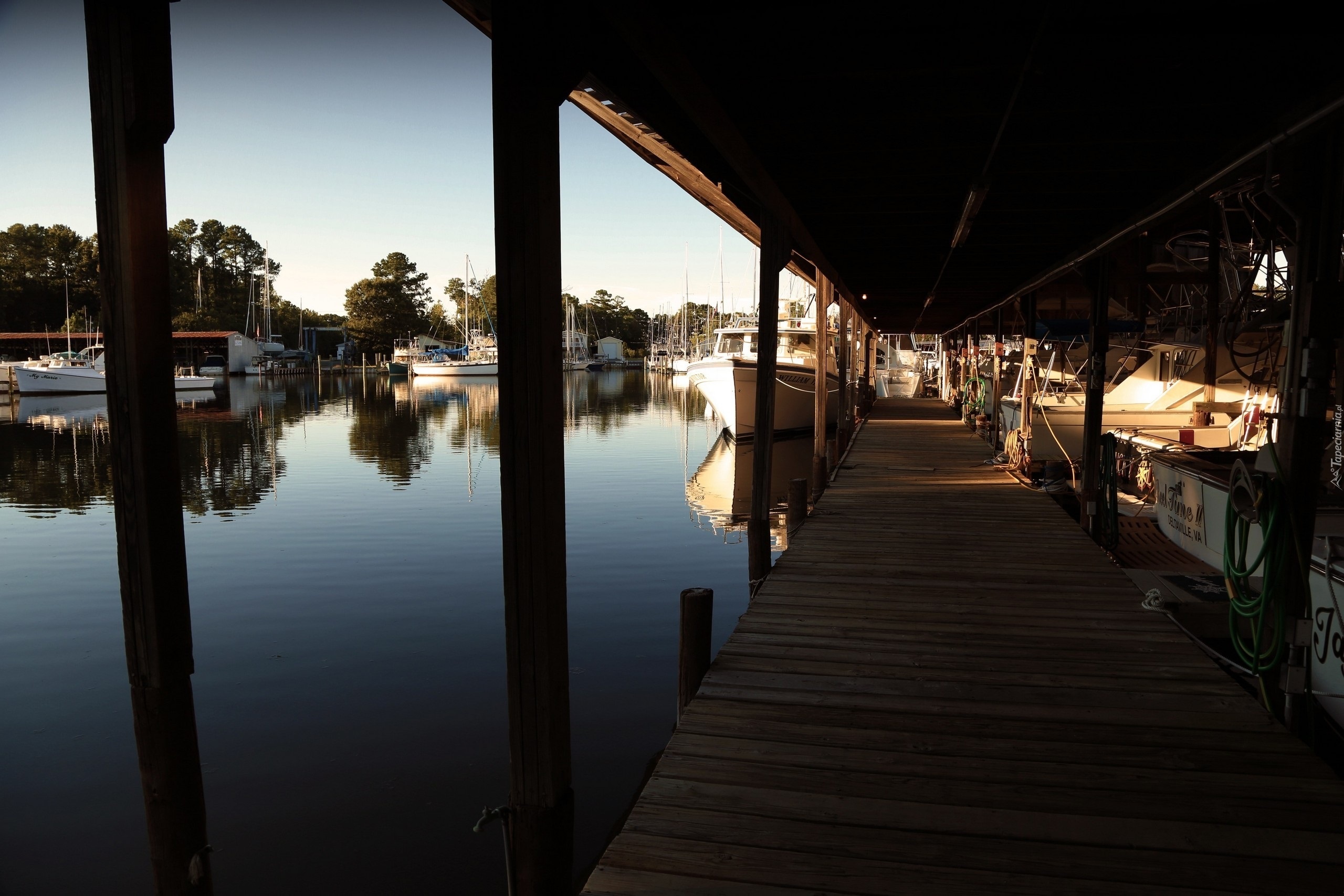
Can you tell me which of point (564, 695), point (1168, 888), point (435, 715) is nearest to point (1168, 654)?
point (1168, 888)

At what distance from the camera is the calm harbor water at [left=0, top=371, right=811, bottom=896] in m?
4.55

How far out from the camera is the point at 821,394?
42.9ft

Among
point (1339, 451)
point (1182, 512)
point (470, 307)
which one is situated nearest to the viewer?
point (1339, 451)

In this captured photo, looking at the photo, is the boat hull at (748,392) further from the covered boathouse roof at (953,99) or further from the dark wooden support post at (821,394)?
the covered boathouse roof at (953,99)

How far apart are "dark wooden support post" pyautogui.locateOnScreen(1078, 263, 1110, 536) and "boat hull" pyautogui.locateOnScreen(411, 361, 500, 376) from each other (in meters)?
66.4

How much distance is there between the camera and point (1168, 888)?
2.55 metres

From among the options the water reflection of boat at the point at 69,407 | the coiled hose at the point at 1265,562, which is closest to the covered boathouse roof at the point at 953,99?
the coiled hose at the point at 1265,562

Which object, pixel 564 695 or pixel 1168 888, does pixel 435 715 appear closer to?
pixel 564 695

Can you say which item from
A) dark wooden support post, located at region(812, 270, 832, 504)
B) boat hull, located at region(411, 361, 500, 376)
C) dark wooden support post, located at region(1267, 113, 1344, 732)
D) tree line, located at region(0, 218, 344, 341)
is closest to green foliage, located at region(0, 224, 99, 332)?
tree line, located at region(0, 218, 344, 341)

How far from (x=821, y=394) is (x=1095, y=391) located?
206 inches

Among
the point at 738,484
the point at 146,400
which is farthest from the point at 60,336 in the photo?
the point at 146,400

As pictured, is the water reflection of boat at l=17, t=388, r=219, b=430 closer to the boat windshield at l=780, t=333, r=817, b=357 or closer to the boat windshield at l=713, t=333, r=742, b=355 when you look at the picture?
the boat windshield at l=713, t=333, r=742, b=355

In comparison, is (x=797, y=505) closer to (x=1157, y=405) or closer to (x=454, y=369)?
(x=1157, y=405)

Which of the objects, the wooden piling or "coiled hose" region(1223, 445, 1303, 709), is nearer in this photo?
"coiled hose" region(1223, 445, 1303, 709)
